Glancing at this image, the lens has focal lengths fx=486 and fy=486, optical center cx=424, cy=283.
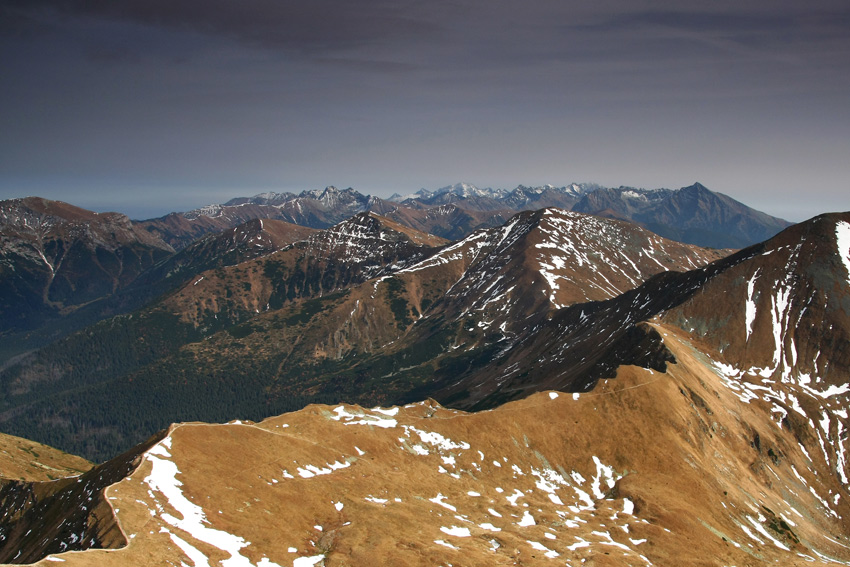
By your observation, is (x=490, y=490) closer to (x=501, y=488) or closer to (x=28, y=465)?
(x=501, y=488)

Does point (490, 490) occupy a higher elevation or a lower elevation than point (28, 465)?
higher

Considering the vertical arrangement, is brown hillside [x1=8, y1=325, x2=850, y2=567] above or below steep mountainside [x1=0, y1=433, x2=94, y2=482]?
above

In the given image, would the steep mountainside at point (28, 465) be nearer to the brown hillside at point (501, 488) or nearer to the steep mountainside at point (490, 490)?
the steep mountainside at point (490, 490)

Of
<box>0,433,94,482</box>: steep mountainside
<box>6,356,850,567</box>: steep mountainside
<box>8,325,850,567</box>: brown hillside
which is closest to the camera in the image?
<box>6,356,850,567</box>: steep mountainside

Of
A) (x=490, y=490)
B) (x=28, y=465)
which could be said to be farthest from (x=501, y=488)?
(x=28, y=465)

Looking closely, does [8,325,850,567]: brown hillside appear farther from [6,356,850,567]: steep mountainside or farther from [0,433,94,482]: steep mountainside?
[0,433,94,482]: steep mountainside

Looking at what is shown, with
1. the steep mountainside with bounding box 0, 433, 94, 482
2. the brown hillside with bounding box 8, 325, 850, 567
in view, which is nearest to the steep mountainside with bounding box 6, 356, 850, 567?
the brown hillside with bounding box 8, 325, 850, 567

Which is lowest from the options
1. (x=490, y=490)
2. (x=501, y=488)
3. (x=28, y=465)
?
(x=28, y=465)

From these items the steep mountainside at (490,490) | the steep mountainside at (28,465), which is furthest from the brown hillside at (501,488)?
the steep mountainside at (28,465)

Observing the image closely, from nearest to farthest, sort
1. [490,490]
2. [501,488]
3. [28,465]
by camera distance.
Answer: [490,490] < [501,488] < [28,465]

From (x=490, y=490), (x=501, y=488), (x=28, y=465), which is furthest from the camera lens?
(x=28, y=465)

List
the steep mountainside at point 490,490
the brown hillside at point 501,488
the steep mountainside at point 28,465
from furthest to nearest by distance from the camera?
the steep mountainside at point 28,465 → the brown hillside at point 501,488 → the steep mountainside at point 490,490

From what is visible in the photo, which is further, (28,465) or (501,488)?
(28,465)
